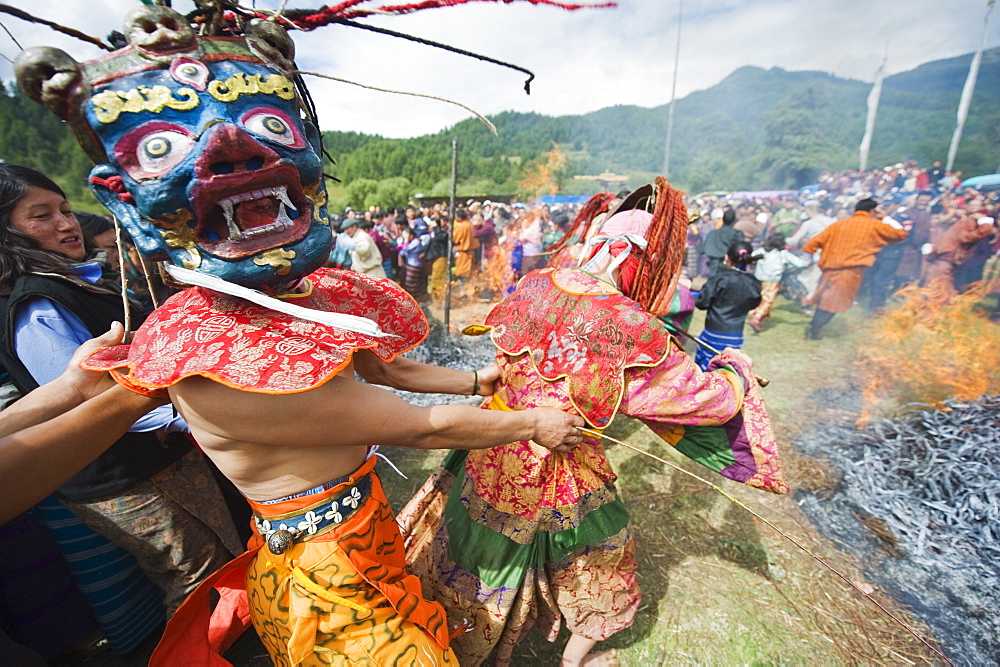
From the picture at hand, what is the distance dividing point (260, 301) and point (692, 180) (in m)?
35.3

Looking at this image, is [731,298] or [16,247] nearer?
[16,247]

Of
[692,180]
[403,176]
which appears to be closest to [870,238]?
[403,176]

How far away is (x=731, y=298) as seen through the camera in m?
4.96

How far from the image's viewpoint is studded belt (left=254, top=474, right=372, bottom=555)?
4.09 feet

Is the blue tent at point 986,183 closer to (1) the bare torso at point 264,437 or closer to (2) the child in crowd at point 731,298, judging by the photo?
(2) the child in crowd at point 731,298

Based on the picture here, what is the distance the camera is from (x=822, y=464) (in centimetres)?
371

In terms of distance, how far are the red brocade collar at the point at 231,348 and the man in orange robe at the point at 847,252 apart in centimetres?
818

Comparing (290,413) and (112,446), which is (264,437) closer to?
(290,413)

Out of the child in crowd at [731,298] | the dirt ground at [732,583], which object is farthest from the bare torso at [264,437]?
the child in crowd at [731,298]

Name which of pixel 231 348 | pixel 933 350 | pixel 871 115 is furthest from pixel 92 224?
pixel 871 115

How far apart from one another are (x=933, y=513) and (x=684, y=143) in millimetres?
41202

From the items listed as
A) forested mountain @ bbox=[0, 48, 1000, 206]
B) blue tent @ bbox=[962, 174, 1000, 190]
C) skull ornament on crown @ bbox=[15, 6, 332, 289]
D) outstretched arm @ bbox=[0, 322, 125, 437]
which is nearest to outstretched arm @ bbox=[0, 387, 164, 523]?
outstretched arm @ bbox=[0, 322, 125, 437]

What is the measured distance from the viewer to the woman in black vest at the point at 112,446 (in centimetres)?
166

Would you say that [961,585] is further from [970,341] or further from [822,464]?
[970,341]
